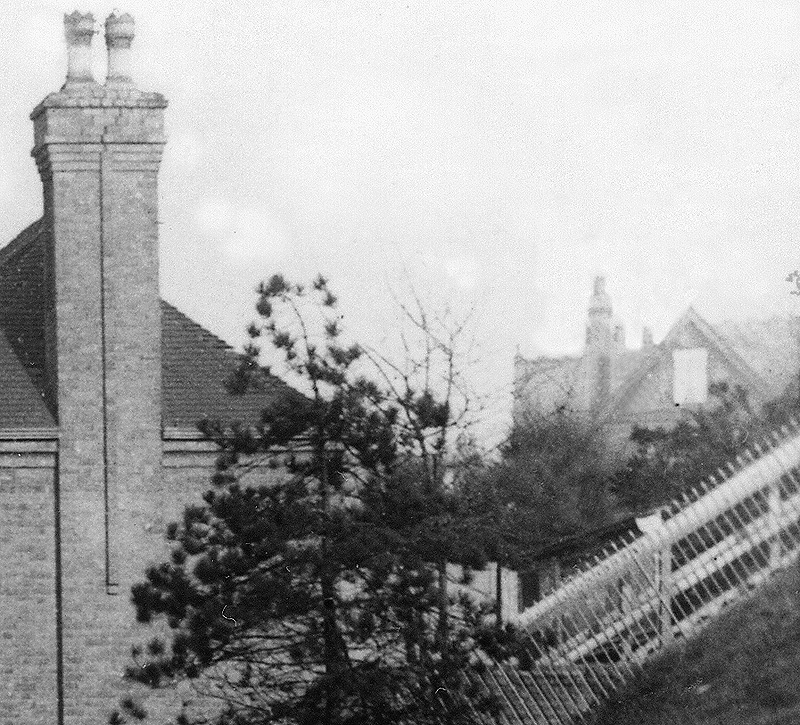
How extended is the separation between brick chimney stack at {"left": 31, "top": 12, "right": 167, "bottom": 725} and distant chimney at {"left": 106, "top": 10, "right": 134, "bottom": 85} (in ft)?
0.59

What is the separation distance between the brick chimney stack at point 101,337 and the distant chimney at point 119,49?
179mm

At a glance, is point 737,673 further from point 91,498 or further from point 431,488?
point 91,498

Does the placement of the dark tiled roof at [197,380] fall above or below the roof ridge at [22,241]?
below

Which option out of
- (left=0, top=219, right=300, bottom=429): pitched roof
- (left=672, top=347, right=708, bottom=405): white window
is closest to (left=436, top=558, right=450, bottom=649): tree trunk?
(left=0, top=219, right=300, bottom=429): pitched roof

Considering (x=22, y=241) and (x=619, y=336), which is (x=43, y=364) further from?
(x=619, y=336)

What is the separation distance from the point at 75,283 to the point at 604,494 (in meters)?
17.4

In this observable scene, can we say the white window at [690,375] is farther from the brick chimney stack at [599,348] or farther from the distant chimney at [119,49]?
the distant chimney at [119,49]

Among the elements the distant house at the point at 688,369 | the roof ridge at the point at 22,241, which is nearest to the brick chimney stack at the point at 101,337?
the roof ridge at the point at 22,241

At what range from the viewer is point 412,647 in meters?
15.5

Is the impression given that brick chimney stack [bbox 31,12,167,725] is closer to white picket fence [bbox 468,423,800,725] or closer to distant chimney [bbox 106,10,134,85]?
distant chimney [bbox 106,10,134,85]

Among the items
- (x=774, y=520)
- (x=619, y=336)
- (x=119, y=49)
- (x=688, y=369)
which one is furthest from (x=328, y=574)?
(x=619, y=336)

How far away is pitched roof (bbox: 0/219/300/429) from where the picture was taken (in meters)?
23.7

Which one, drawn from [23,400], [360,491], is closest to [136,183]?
[23,400]

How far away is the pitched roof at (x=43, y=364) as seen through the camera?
23.7 metres
